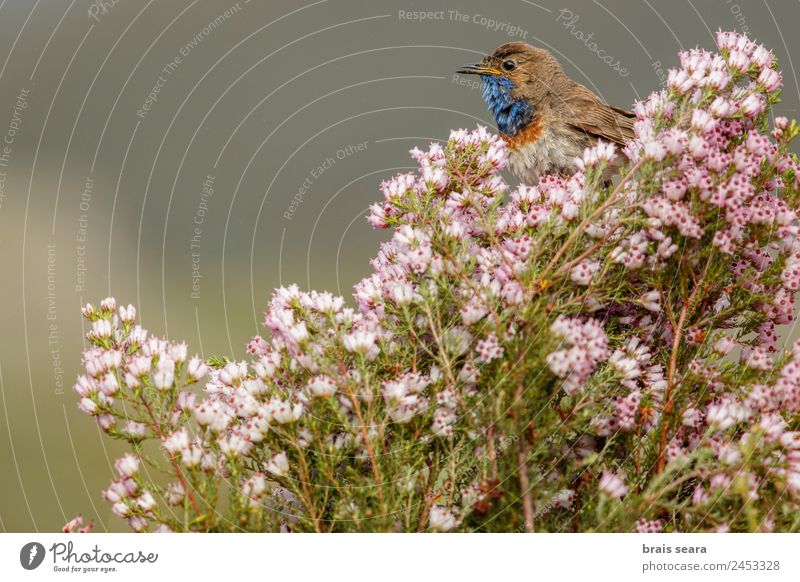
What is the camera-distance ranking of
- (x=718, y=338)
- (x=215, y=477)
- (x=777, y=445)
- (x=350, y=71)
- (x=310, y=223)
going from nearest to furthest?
(x=777, y=445)
(x=215, y=477)
(x=718, y=338)
(x=310, y=223)
(x=350, y=71)

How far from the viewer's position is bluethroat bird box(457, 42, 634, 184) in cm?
598

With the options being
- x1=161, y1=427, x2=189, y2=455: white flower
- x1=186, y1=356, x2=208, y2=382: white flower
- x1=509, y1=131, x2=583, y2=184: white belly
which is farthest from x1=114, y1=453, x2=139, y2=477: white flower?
x1=509, y1=131, x2=583, y2=184: white belly

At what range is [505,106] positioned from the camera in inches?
247

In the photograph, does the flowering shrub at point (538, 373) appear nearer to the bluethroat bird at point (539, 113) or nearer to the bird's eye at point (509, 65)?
the bluethroat bird at point (539, 113)

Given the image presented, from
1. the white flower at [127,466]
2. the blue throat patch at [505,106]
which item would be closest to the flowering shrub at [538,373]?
the white flower at [127,466]

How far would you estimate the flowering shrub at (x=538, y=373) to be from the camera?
238 cm

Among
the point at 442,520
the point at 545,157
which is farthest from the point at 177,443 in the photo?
the point at 545,157

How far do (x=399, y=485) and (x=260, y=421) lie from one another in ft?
1.60

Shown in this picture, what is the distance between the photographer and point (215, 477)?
2469 mm

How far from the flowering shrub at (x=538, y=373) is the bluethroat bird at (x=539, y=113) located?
309 cm

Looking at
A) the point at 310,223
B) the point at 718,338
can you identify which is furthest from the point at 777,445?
the point at 310,223

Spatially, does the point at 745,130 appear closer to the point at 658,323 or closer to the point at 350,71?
the point at 658,323

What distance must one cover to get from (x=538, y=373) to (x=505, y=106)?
170 inches

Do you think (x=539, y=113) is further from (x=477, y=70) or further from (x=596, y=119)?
(x=477, y=70)
